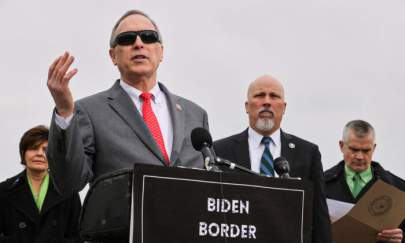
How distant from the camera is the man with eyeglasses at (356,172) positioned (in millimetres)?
8969

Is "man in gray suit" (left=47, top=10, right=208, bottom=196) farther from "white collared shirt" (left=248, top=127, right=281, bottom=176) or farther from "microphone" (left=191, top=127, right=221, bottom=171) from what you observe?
"white collared shirt" (left=248, top=127, right=281, bottom=176)

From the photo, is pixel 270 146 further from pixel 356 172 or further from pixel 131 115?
pixel 131 115

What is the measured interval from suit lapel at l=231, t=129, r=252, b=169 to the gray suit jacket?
6.59 ft

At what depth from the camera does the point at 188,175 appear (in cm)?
416

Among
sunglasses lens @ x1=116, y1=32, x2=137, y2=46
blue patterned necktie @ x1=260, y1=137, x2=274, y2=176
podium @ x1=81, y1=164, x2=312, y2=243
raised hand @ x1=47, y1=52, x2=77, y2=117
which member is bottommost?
podium @ x1=81, y1=164, x2=312, y2=243

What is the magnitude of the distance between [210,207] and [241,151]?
3.36 m

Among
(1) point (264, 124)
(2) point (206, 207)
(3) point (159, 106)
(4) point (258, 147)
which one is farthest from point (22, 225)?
(2) point (206, 207)

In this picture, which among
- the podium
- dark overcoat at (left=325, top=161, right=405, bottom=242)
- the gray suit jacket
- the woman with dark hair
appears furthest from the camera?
dark overcoat at (left=325, top=161, right=405, bottom=242)

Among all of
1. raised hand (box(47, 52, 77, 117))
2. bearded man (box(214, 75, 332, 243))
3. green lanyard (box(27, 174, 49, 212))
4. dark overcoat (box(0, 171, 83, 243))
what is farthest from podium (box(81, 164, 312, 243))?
green lanyard (box(27, 174, 49, 212))

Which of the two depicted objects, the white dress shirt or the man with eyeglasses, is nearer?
the white dress shirt

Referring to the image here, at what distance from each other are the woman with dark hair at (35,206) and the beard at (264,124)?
1708 mm

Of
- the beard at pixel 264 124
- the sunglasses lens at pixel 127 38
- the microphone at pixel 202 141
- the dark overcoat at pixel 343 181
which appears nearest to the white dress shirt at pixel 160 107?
the sunglasses lens at pixel 127 38

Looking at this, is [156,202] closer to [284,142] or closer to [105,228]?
[105,228]

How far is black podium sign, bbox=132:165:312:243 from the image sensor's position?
13.5ft
